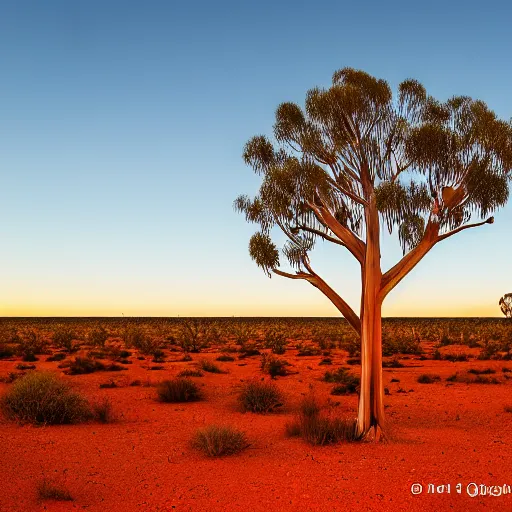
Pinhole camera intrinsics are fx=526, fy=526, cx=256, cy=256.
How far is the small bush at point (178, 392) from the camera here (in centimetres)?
1588

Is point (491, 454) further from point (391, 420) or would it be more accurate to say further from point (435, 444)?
point (391, 420)

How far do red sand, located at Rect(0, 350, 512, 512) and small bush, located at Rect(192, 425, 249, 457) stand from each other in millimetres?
191

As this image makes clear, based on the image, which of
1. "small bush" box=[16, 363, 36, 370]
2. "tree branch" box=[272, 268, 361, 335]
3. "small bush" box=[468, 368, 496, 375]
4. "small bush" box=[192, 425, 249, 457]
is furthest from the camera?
"small bush" box=[16, 363, 36, 370]

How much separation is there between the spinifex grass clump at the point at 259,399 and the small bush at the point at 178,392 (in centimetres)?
204

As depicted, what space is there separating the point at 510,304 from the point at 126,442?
67846 mm

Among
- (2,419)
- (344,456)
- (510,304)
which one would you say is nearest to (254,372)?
(2,419)

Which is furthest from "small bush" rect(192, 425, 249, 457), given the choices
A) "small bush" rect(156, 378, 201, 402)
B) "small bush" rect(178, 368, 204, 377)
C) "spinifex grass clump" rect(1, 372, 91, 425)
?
"small bush" rect(178, 368, 204, 377)

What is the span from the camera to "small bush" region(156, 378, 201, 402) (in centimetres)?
1588

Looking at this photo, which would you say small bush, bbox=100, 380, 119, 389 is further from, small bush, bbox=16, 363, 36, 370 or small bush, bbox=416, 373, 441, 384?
small bush, bbox=416, 373, 441, 384

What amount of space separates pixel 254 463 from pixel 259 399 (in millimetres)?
5325

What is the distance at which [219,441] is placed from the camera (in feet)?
31.7

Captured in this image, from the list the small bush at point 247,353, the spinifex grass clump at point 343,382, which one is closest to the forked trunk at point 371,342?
the spinifex grass clump at point 343,382

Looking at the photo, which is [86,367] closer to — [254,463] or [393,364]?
[393,364]

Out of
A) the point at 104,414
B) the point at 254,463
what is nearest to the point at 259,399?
the point at 104,414
